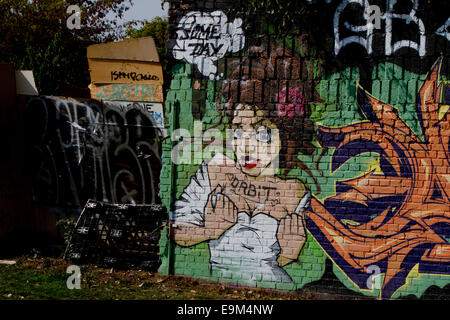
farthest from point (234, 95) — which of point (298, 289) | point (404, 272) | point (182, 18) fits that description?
point (404, 272)

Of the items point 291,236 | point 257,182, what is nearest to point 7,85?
point 257,182

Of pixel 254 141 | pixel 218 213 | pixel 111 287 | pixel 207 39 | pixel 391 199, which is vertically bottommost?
pixel 111 287

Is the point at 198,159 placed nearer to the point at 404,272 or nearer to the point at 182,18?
the point at 182,18

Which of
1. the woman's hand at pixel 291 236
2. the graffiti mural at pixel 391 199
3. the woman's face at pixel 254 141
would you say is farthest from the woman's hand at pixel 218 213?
the graffiti mural at pixel 391 199

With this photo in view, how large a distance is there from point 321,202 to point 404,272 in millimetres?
1245

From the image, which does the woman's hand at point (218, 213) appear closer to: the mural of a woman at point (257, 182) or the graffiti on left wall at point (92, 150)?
the mural of a woman at point (257, 182)

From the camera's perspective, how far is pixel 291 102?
545 cm

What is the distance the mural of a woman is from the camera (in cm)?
545

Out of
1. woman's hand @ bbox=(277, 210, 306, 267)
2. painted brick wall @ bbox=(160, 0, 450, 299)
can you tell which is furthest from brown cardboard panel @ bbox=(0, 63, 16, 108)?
woman's hand @ bbox=(277, 210, 306, 267)

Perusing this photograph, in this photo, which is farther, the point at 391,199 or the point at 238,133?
the point at 238,133

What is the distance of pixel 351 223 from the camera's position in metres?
5.34

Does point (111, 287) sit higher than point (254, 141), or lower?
lower

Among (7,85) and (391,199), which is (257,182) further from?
(7,85)

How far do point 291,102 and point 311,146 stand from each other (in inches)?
23.1
